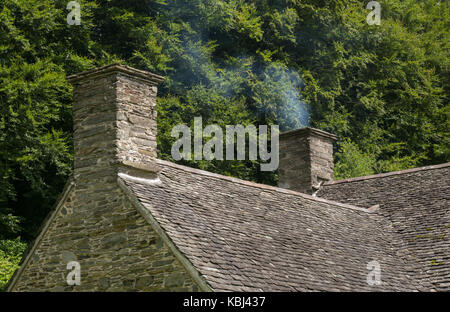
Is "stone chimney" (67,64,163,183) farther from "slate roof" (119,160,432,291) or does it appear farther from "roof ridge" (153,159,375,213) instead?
"roof ridge" (153,159,375,213)

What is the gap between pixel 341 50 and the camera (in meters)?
30.9

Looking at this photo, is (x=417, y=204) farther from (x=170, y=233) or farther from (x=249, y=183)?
(x=170, y=233)

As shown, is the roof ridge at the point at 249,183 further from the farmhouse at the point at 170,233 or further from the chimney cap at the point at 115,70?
the chimney cap at the point at 115,70

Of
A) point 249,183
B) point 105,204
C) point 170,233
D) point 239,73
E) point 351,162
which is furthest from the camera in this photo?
point 351,162

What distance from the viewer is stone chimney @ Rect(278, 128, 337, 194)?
63.8 feet

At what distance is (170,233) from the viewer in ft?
36.5

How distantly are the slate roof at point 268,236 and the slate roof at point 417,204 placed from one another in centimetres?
22

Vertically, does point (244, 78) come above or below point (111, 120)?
above

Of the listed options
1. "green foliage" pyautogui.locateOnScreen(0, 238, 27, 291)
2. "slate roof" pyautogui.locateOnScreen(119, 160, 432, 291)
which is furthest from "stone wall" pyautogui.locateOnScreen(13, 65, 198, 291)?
"green foliage" pyautogui.locateOnScreen(0, 238, 27, 291)

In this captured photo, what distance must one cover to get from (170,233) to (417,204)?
7.79m

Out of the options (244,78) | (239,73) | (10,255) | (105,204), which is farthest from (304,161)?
(239,73)
